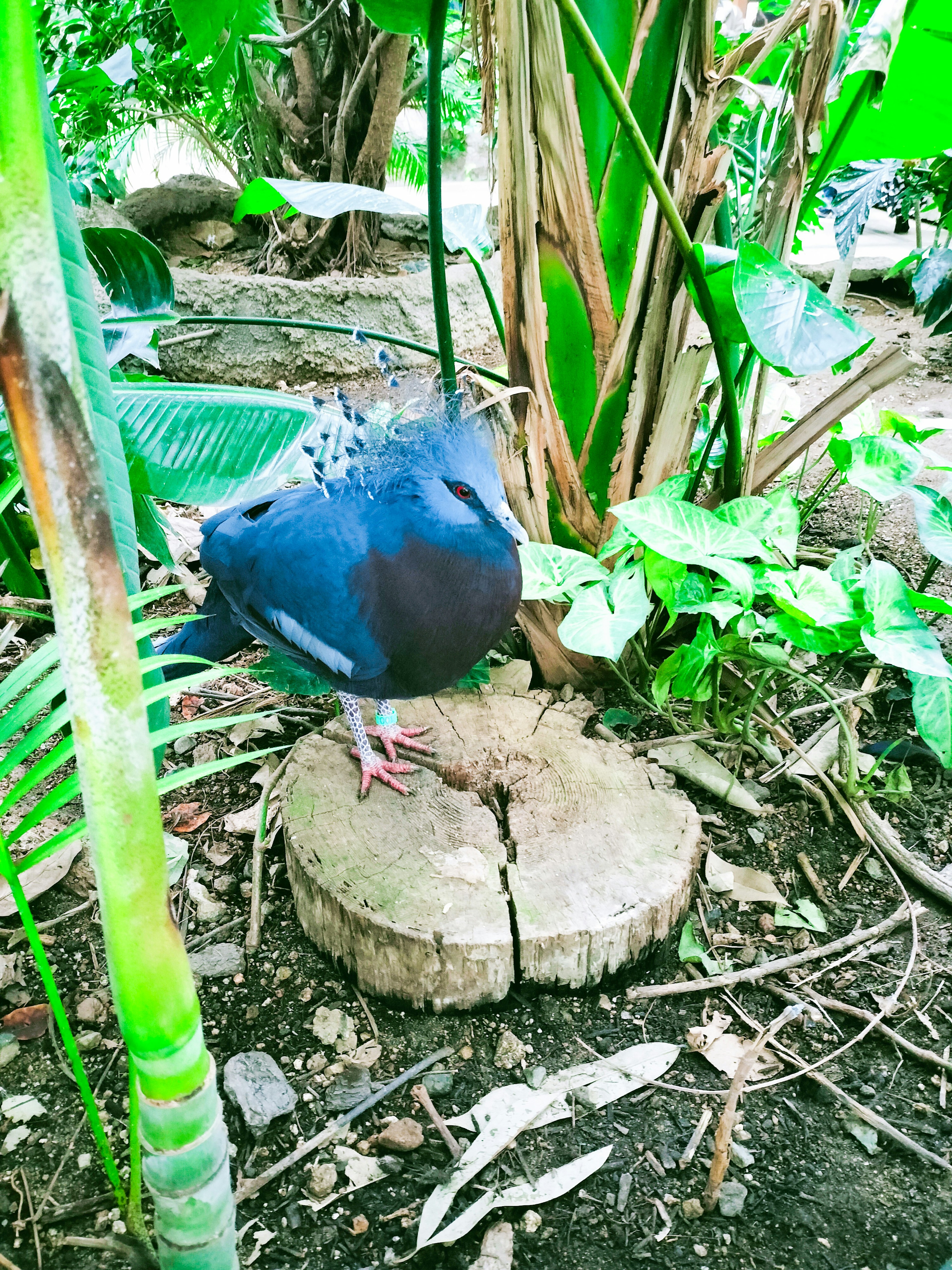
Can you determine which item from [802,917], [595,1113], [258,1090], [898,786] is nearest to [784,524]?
[898,786]

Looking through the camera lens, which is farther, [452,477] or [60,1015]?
[452,477]

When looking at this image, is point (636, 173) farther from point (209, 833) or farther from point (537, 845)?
point (209, 833)

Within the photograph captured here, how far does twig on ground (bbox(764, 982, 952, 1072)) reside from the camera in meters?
1.20

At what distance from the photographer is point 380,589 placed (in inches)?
51.4

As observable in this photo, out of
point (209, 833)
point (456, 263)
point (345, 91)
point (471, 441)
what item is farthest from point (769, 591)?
point (456, 263)

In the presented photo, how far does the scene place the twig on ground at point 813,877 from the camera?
1461 millimetres

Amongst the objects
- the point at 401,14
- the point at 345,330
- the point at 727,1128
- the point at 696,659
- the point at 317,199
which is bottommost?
the point at 727,1128

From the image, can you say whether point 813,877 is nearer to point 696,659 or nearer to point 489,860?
point 696,659

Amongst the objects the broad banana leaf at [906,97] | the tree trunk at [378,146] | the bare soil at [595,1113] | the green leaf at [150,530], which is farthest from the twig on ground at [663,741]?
the tree trunk at [378,146]

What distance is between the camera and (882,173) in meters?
2.66

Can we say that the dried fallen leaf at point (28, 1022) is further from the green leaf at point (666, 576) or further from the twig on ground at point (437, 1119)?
the green leaf at point (666, 576)

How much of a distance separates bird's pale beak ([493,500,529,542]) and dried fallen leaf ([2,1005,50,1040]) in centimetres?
96

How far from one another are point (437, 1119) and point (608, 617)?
2.49 ft

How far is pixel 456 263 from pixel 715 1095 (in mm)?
4323
